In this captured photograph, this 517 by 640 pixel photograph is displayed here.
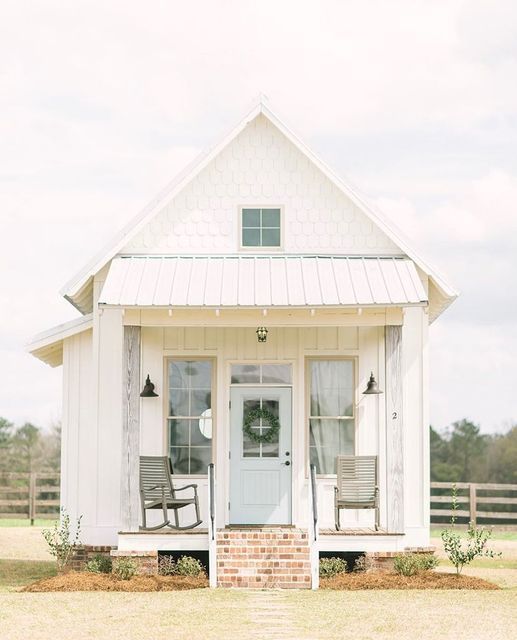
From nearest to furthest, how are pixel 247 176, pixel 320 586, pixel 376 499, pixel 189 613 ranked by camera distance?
pixel 189 613, pixel 320 586, pixel 376 499, pixel 247 176

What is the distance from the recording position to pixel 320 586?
54.3 feet

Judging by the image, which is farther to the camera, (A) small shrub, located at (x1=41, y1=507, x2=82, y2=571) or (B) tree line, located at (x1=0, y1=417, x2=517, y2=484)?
(B) tree line, located at (x1=0, y1=417, x2=517, y2=484)

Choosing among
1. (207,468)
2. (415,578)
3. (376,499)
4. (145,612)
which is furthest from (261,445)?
(145,612)

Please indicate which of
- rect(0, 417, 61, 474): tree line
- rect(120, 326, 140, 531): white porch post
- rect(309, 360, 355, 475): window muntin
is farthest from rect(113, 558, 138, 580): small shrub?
rect(0, 417, 61, 474): tree line

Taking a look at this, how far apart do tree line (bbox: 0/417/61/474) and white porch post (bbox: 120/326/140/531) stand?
25.1 meters

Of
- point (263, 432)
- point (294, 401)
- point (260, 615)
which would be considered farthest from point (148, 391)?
point (260, 615)

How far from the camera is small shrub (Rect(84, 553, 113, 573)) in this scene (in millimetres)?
17672

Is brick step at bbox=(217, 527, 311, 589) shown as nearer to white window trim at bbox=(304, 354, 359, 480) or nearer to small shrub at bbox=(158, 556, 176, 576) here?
small shrub at bbox=(158, 556, 176, 576)

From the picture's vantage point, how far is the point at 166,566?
56.8 ft

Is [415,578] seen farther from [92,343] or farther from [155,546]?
[92,343]

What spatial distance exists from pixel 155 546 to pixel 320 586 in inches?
97.0

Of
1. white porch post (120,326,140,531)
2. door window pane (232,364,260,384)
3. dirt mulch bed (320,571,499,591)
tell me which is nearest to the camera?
dirt mulch bed (320,571,499,591)

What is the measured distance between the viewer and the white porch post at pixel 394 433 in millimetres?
17547

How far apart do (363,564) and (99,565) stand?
12.7 feet
